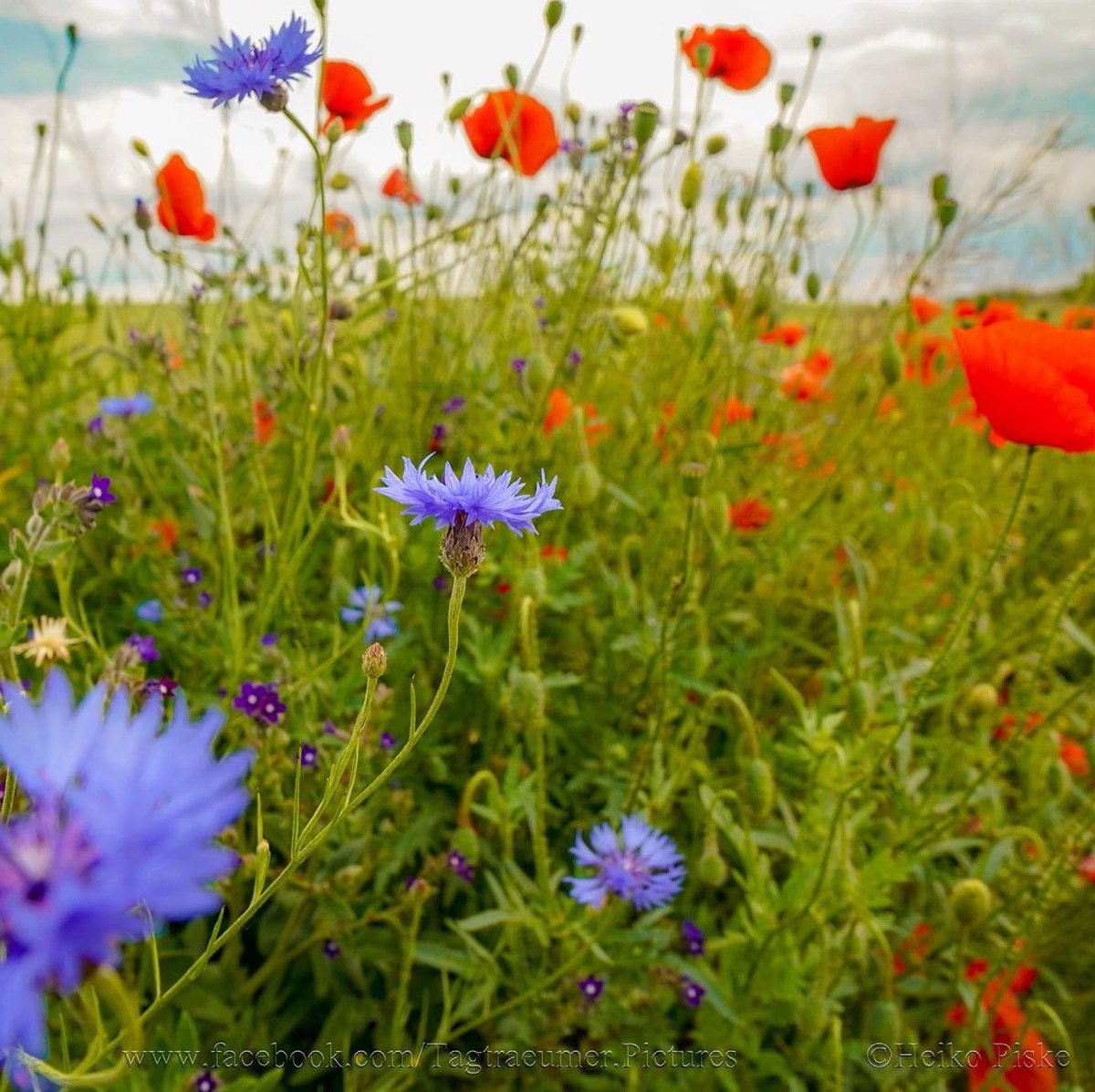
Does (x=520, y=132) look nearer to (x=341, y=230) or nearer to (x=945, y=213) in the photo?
(x=341, y=230)

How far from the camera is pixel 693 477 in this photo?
813 millimetres

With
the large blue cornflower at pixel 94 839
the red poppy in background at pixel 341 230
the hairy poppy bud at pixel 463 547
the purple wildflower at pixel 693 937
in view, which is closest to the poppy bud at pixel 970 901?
the purple wildflower at pixel 693 937

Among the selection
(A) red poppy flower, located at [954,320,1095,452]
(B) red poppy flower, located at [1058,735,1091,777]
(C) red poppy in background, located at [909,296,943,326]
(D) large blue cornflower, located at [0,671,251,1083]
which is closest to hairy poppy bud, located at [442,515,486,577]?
(D) large blue cornflower, located at [0,671,251,1083]

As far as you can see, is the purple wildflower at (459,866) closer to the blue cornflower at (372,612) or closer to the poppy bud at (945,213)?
the blue cornflower at (372,612)

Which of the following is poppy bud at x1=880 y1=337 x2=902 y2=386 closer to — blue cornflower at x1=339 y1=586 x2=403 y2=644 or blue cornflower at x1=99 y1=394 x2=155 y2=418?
blue cornflower at x1=339 y1=586 x2=403 y2=644

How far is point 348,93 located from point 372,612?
60cm

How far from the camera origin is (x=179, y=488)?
1.24 meters

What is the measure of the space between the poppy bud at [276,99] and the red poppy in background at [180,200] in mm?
499

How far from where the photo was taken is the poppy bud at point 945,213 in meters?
1.06

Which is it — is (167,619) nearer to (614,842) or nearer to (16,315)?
(614,842)

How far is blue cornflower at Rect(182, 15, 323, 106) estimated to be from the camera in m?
0.61

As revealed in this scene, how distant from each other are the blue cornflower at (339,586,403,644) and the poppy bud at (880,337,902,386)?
0.71 m

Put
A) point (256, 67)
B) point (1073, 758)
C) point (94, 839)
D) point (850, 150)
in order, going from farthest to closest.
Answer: point (1073, 758)
point (850, 150)
point (256, 67)
point (94, 839)

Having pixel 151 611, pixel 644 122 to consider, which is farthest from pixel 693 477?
pixel 151 611
